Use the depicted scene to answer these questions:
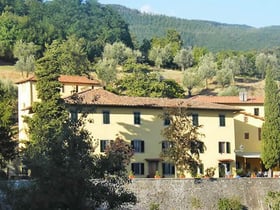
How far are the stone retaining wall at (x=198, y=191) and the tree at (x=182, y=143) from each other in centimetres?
686

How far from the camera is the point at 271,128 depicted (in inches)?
2589

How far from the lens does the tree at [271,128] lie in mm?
64938

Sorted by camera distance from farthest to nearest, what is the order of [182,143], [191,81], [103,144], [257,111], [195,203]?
[191,81]
[257,111]
[103,144]
[182,143]
[195,203]

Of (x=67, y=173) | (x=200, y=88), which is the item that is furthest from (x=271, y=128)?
(x=200, y=88)

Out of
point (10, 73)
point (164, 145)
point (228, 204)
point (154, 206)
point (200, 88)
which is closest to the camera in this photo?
point (154, 206)

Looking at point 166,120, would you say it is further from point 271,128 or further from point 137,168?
point 271,128

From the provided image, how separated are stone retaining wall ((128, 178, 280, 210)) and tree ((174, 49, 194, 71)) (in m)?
103

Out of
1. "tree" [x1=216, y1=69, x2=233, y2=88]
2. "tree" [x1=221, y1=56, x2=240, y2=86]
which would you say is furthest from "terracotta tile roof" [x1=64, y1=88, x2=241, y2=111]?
"tree" [x1=221, y1=56, x2=240, y2=86]

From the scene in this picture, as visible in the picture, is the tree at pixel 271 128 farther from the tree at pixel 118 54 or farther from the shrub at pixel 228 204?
the tree at pixel 118 54

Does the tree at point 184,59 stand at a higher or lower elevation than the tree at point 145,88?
higher

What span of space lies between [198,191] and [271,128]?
16463 millimetres

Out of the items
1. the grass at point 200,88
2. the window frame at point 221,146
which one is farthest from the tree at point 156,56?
the window frame at point 221,146

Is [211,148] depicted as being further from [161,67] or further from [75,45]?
[161,67]

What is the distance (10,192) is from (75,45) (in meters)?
106
